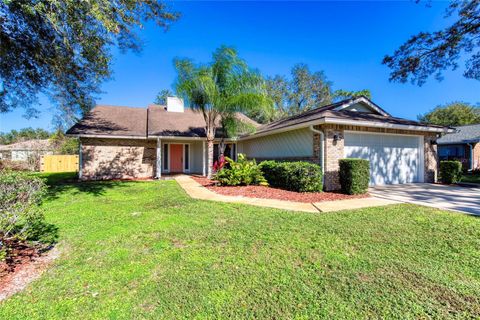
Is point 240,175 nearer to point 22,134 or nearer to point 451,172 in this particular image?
point 451,172

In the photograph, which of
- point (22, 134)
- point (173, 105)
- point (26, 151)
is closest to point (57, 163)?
point (26, 151)

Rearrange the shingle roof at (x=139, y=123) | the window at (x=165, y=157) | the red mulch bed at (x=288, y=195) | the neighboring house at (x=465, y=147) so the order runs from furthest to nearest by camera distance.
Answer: the neighboring house at (x=465, y=147)
the window at (x=165, y=157)
the shingle roof at (x=139, y=123)
the red mulch bed at (x=288, y=195)

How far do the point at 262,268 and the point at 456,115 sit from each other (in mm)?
46201

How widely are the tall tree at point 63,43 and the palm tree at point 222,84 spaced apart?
2.25 m

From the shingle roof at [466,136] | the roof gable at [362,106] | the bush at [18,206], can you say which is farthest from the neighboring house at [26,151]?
the shingle roof at [466,136]

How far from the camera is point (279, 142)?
1266 centimetres

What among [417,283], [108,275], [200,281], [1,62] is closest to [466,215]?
→ [417,283]

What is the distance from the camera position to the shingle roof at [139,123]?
1400 centimetres

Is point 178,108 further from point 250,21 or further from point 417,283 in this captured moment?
point 417,283

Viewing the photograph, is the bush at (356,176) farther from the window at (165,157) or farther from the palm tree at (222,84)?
the window at (165,157)

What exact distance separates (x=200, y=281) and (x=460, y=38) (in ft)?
54.2

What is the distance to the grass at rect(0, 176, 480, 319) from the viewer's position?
2.43m

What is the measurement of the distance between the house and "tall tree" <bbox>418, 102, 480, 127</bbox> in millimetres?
32316

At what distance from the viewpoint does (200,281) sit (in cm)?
291
